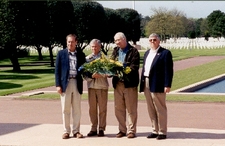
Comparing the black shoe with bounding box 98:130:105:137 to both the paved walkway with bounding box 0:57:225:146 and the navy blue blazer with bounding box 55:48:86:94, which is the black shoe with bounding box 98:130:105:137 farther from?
the navy blue blazer with bounding box 55:48:86:94

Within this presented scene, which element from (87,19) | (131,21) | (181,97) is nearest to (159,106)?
(181,97)

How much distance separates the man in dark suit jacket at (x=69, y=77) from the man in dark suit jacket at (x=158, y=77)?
1.26 meters

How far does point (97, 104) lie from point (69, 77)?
2.63 ft

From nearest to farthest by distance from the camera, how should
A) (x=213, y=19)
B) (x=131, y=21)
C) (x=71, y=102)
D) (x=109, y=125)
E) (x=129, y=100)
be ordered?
(x=129, y=100)
(x=71, y=102)
(x=109, y=125)
(x=131, y=21)
(x=213, y=19)

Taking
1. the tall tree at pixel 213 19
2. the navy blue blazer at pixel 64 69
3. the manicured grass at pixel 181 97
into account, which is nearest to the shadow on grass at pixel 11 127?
the navy blue blazer at pixel 64 69

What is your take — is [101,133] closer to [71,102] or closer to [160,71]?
[71,102]

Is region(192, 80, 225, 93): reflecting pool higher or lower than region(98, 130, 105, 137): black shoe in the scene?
lower

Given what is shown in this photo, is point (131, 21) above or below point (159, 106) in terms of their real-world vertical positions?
above

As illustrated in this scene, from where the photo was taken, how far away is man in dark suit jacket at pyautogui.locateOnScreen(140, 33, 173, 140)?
8.85 metres

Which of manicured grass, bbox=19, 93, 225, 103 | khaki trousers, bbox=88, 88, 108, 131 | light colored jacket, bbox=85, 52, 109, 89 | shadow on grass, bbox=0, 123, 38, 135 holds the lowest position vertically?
manicured grass, bbox=19, 93, 225, 103

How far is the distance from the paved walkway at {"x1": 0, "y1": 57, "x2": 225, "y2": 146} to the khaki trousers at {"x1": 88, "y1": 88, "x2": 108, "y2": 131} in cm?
31

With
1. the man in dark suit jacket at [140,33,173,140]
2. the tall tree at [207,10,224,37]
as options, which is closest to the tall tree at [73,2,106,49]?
the man in dark suit jacket at [140,33,173,140]

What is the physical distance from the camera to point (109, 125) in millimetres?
11023

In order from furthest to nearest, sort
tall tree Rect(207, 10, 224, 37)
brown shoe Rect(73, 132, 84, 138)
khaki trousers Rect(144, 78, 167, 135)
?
1. tall tree Rect(207, 10, 224, 37)
2. brown shoe Rect(73, 132, 84, 138)
3. khaki trousers Rect(144, 78, 167, 135)
